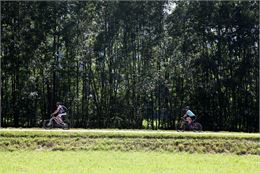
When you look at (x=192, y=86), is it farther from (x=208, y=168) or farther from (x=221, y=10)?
(x=208, y=168)

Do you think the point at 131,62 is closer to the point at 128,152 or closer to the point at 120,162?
the point at 128,152

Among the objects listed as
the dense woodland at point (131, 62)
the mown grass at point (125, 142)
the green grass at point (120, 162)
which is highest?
the dense woodland at point (131, 62)

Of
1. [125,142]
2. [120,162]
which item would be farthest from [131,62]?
[120,162]

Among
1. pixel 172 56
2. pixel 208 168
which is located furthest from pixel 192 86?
pixel 208 168

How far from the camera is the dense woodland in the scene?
3731 centimetres

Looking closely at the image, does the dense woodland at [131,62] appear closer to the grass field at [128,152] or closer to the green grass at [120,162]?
the grass field at [128,152]

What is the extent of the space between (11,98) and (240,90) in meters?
17.5

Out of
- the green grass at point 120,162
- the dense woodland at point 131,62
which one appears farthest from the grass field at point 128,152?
the dense woodland at point 131,62

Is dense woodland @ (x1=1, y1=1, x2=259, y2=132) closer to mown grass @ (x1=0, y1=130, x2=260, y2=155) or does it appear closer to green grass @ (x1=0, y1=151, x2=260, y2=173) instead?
mown grass @ (x1=0, y1=130, x2=260, y2=155)

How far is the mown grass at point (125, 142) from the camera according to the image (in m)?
18.9

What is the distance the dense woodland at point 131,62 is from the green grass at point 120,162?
20.1m

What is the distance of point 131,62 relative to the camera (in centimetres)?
3966

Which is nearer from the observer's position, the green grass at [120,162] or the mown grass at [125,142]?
the green grass at [120,162]

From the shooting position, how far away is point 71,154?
1719 cm
